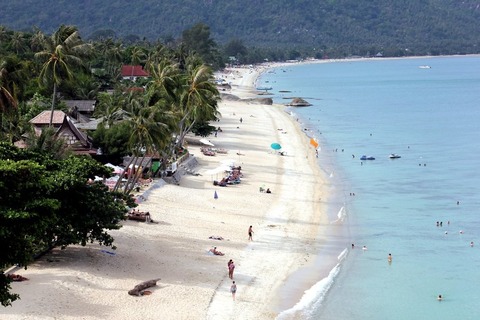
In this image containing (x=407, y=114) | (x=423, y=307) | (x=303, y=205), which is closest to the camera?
(x=423, y=307)

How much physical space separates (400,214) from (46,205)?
29113 mm

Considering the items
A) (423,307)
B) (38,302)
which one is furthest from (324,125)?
(38,302)

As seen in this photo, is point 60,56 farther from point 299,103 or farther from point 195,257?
point 299,103

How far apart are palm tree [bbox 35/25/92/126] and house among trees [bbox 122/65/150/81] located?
58169 mm

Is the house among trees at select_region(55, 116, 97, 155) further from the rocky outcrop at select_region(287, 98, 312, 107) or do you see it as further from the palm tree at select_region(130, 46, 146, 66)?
the rocky outcrop at select_region(287, 98, 312, 107)

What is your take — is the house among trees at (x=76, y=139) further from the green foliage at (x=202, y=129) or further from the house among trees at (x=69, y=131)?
the green foliage at (x=202, y=129)

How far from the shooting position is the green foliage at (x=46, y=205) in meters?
20.9

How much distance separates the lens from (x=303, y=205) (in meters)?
48.9

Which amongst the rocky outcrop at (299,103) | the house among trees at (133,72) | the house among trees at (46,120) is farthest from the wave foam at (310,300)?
A: the rocky outcrop at (299,103)

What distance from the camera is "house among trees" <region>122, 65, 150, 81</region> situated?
103562mm

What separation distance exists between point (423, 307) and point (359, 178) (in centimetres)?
3001

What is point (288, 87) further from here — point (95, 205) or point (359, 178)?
point (95, 205)

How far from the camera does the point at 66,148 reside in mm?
35250

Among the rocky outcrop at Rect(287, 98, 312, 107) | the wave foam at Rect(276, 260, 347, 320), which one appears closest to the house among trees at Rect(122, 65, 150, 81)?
the rocky outcrop at Rect(287, 98, 312, 107)
